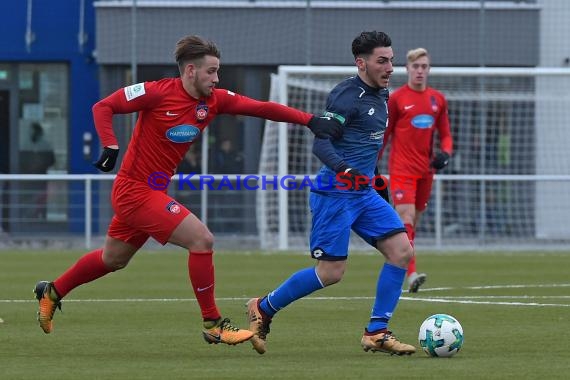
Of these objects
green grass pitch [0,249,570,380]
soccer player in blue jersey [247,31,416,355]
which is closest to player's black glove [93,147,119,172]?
green grass pitch [0,249,570,380]

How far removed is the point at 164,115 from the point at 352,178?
1292 mm

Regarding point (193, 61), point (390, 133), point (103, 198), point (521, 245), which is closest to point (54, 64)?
point (103, 198)

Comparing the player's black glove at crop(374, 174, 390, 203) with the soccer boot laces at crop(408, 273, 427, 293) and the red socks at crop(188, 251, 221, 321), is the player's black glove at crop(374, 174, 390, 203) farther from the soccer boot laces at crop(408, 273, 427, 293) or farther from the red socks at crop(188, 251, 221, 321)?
the soccer boot laces at crop(408, 273, 427, 293)

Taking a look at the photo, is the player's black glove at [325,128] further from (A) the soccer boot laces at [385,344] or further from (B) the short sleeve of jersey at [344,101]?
(A) the soccer boot laces at [385,344]

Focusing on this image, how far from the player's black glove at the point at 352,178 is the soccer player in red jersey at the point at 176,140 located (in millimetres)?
285

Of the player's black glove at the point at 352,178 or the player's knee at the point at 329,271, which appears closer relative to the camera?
the player's black glove at the point at 352,178

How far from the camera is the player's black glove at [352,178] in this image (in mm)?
8609

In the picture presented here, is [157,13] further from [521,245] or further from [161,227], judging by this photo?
[161,227]

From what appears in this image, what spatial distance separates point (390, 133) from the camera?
14078mm

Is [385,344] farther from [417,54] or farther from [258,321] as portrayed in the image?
[417,54]

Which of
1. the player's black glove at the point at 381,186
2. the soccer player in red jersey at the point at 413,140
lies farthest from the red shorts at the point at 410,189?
the player's black glove at the point at 381,186

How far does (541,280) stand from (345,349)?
657 centimetres

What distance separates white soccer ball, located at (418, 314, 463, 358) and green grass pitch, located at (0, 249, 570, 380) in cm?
9

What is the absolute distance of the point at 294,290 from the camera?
9.09 meters
